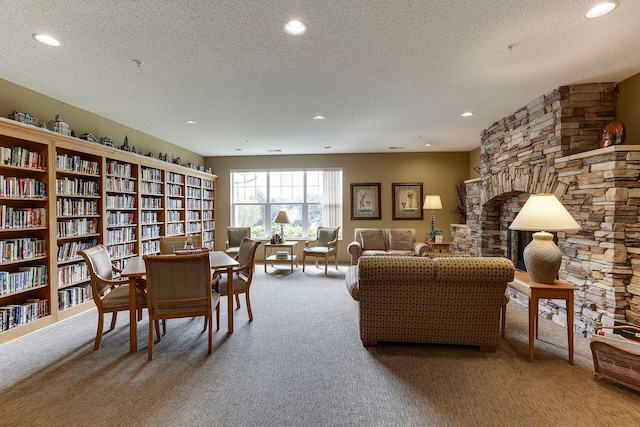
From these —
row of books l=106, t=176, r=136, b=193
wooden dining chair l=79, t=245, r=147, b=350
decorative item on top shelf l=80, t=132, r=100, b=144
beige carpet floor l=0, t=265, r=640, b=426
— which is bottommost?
beige carpet floor l=0, t=265, r=640, b=426

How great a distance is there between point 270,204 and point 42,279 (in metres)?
4.66

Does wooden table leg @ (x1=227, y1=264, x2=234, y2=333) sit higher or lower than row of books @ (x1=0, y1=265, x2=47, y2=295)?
lower

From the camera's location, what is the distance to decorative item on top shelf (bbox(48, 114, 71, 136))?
11.2 feet

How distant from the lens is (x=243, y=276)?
359cm

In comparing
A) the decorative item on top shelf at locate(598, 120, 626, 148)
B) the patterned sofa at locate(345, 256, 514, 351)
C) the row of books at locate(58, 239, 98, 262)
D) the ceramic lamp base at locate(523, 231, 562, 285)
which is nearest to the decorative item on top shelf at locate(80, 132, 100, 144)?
the row of books at locate(58, 239, 98, 262)

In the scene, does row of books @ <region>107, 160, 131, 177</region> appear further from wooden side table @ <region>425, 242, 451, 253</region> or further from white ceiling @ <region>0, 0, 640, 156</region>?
wooden side table @ <region>425, 242, 451, 253</region>

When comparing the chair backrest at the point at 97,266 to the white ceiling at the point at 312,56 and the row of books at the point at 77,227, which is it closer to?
the row of books at the point at 77,227

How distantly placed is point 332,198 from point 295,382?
208 inches

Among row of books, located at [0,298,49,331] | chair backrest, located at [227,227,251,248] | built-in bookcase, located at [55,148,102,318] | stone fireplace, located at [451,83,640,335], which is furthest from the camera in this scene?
chair backrest, located at [227,227,251,248]

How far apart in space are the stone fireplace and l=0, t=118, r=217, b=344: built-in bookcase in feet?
18.3

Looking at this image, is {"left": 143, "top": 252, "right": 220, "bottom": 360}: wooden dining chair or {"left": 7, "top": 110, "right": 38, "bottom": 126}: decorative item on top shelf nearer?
{"left": 143, "top": 252, "right": 220, "bottom": 360}: wooden dining chair

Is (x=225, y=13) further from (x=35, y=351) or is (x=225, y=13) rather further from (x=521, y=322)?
(x=521, y=322)

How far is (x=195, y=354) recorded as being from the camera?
266 cm

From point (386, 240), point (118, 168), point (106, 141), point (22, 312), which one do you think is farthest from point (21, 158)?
point (386, 240)
